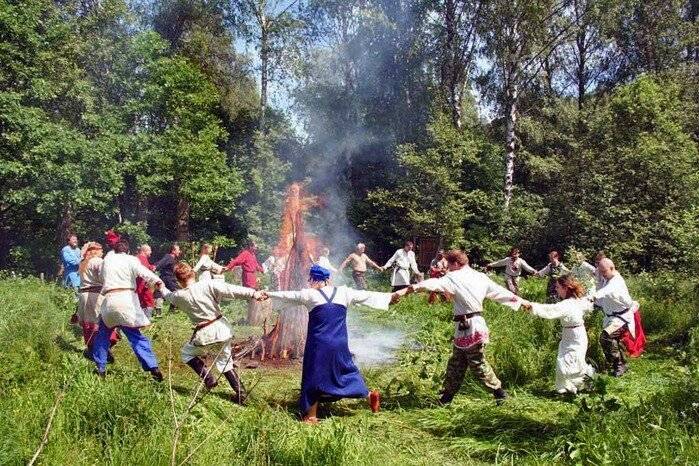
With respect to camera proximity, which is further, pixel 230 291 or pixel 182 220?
pixel 182 220

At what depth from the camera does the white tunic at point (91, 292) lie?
772 cm

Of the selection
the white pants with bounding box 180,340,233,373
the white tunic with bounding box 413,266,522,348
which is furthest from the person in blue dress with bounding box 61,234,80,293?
the white tunic with bounding box 413,266,522,348

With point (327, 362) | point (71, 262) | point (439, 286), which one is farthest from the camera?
point (71, 262)

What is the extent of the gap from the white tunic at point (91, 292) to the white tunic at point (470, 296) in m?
4.39

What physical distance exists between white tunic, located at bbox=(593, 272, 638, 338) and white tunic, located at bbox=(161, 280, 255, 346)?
4594mm

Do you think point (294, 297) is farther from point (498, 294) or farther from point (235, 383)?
point (498, 294)

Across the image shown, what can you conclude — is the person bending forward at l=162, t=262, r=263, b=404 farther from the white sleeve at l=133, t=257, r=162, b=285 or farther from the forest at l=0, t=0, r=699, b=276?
the forest at l=0, t=0, r=699, b=276

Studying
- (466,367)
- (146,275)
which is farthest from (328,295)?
(146,275)

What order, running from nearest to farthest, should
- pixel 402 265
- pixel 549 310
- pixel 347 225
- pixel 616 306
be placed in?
pixel 549 310
pixel 616 306
pixel 402 265
pixel 347 225

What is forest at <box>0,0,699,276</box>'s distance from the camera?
775 inches

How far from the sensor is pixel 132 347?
268 inches

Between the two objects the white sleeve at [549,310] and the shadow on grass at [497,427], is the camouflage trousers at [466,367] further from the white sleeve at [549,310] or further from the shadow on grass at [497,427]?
the white sleeve at [549,310]

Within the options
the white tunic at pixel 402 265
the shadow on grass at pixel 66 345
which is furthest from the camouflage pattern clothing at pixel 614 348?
the white tunic at pixel 402 265

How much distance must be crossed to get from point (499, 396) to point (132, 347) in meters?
4.08
